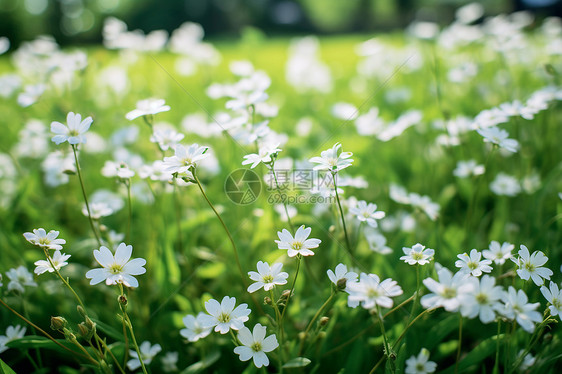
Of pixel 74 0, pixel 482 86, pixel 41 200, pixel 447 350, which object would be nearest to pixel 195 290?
pixel 447 350

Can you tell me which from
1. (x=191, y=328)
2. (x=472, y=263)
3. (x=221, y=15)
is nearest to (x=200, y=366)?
(x=191, y=328)

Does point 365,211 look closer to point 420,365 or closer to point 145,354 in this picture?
point 420,365

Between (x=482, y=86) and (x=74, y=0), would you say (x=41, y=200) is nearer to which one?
(x=482, y=86)

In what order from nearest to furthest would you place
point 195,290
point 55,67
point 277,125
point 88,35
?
1. point 195,290
2. point 55,67
3. point 277,125
4. point 88,35

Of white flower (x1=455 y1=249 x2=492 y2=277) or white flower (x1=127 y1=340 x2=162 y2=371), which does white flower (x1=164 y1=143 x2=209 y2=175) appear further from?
white flower (x1=455 y1=249 x2=492 y2=277)

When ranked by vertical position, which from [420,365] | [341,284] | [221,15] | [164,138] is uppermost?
[164,138]
